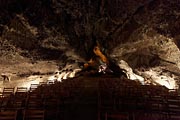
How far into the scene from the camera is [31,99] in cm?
686

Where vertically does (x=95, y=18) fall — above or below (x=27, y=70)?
above

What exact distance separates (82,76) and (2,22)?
3348 mm

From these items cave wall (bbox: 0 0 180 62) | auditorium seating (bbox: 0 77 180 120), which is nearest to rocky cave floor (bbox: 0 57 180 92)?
cave wall (bbox: 0 0 180 62)

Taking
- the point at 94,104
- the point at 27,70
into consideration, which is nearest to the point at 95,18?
the point at 94,104

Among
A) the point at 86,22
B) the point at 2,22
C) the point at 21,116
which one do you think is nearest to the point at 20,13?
the point at 2,22

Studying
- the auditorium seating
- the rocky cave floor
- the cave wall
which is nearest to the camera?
the auditorium seating

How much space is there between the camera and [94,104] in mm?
6727

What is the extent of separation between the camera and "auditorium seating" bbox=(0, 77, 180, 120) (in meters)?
6.06

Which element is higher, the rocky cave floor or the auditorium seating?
the rocky cave floor

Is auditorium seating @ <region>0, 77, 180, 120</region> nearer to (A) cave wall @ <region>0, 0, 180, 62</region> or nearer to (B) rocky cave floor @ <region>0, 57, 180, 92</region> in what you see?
(A) cave wall @ <region>0, 0, 180, 62</region>

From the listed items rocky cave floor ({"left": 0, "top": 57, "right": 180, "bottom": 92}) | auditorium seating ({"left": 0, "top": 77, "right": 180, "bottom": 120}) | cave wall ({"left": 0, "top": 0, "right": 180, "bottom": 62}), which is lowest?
auditorium seating ({"left": 0, "top": 77, "right": 180, "bottom": 120})

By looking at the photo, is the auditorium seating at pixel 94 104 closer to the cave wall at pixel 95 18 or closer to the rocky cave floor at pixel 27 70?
the cave wall at pixel 95 18

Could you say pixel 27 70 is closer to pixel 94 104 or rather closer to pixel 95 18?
pixel 95 18

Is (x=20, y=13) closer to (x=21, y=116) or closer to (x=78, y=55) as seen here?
(x=21, y=116)
